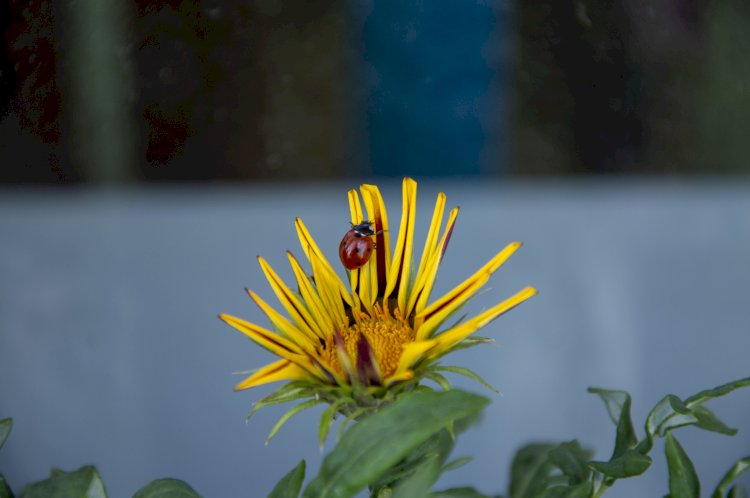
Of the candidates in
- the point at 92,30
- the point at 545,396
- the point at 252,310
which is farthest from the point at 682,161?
the point at 92,30

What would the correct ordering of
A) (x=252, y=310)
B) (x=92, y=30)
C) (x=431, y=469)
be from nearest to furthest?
1. (x=431, y=469)
2. (x=92, y=30)
3. (x=252, y=310)

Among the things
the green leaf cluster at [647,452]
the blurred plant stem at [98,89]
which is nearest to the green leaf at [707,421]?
the green leaf cluster at [647,452]

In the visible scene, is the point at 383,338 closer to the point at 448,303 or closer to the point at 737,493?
the point at 448,303

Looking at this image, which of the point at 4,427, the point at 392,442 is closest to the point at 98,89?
the point at 4,427

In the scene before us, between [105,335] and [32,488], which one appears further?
[105,335]

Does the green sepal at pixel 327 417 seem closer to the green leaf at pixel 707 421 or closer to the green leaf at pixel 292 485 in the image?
the green leaf at pixel 292 485

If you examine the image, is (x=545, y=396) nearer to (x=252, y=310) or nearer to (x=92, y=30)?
(x=252, y=310)
